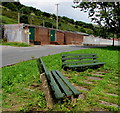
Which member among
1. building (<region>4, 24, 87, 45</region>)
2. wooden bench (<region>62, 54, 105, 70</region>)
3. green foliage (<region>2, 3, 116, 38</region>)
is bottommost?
wooden bench (<region>62, 54, 105, 70</region>)

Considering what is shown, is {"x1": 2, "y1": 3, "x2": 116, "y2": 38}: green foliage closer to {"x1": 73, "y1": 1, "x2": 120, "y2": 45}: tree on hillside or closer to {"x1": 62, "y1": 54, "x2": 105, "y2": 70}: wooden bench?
{"x1": 73, "y1": 1, "x2": 120, "y2": 45}: tree on hillside

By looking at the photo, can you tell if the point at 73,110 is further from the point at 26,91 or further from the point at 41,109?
the point at 26,91

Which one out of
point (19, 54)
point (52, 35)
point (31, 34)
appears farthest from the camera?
point (52, 35)

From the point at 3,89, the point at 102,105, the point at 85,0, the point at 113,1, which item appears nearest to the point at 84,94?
the point at 102,105

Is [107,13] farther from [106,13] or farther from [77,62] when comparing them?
[77,62]

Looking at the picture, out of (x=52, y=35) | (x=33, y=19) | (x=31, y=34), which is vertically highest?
(x=33, y=19)

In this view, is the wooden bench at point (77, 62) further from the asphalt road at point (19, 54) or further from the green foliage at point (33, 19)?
the green foliage at point (33, 19)

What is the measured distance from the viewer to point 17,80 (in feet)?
18.0

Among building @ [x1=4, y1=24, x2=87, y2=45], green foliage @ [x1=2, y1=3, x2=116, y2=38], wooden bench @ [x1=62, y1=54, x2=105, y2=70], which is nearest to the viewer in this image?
wooden bench @ [x1=62, y1=54, x2=105, y2=70]

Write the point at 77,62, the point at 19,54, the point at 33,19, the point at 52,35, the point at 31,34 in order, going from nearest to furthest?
the point at 77,62 → the point at 19,54 → the point at 31,34 → the point at 52,35 → the point at 33,19

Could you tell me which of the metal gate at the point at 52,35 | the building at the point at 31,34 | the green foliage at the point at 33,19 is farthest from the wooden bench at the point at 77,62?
the metal gate at the point at 52,35

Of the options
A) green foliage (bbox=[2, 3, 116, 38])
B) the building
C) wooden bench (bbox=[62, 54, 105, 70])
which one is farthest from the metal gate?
wooden bench (bbox=[62, 54, 105, 70])

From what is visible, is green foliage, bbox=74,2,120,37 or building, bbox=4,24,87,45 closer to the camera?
green foliage, bbox=74,2,120,37

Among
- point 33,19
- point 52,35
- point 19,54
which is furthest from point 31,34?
point 33,19
